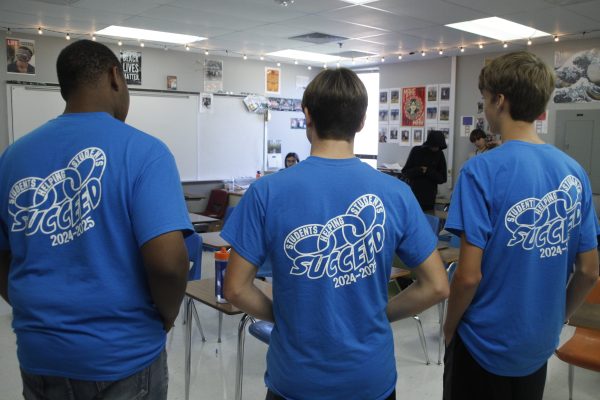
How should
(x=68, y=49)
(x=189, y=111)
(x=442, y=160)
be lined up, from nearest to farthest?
(x=68, y=49) → (x=442, y=160) → (x=189, y=111)

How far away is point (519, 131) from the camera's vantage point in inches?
56.2

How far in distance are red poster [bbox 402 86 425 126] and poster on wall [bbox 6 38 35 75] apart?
5112 mm

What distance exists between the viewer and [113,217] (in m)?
1.19

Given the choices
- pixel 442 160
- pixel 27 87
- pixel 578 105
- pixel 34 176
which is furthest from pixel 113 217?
pixel 578 105

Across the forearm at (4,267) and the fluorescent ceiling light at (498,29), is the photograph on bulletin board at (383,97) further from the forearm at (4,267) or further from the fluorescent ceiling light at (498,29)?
the forearm at (4,267)

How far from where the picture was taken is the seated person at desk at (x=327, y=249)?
114 centimetres

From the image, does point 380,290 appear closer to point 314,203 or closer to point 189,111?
point 314,203

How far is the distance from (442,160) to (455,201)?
4511mm

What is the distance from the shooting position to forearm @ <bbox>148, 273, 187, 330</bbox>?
1.25 m

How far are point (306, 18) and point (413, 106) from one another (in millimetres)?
3286

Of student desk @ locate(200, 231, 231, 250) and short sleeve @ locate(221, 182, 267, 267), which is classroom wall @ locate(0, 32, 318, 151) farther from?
short sleeve @ locate(221, 182, 267, 267)

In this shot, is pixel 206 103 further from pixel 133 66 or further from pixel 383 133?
pixel 383 133

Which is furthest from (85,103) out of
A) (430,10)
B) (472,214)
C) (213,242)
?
(430,10)

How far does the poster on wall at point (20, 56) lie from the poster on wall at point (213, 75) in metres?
2.26
